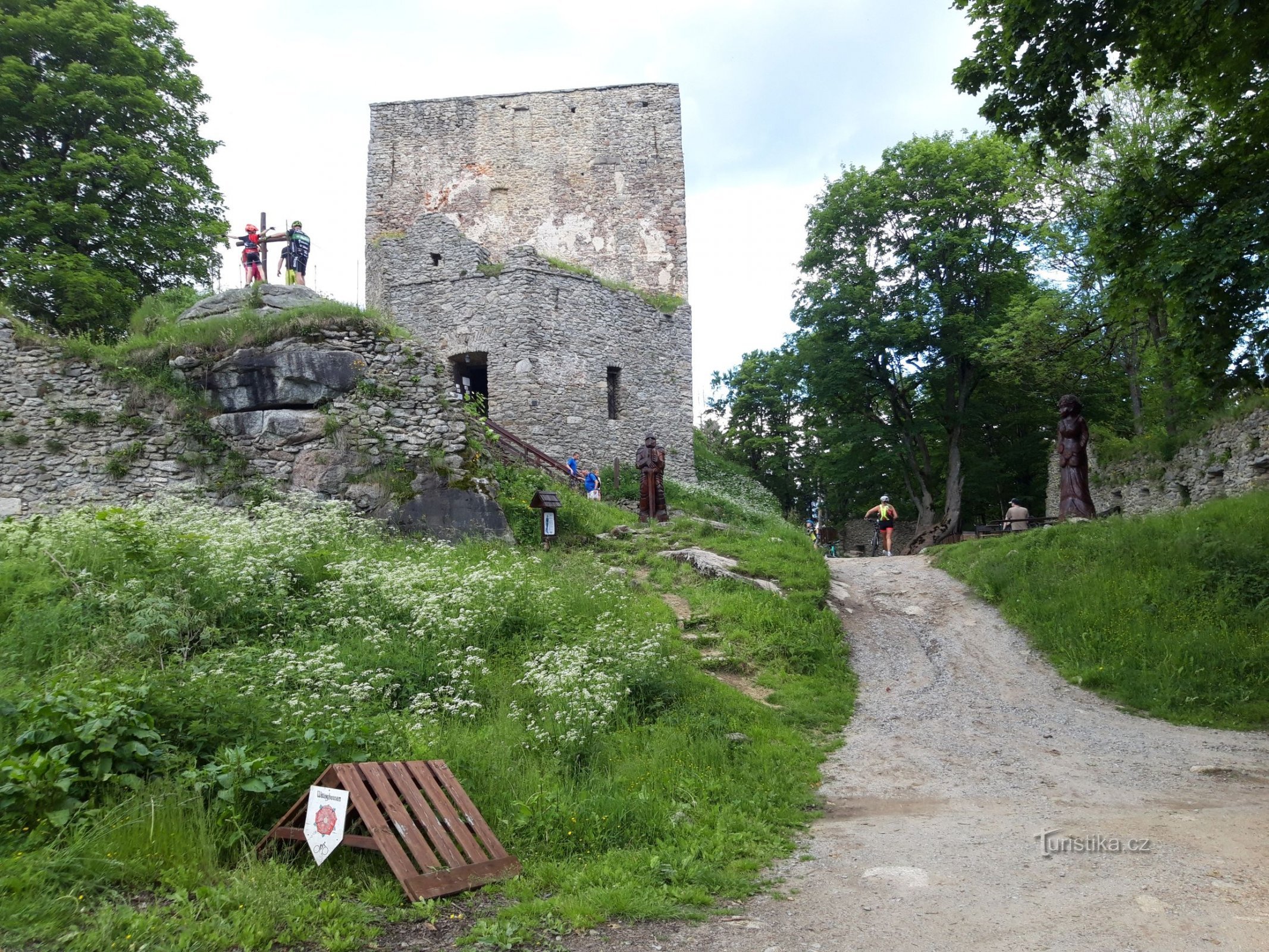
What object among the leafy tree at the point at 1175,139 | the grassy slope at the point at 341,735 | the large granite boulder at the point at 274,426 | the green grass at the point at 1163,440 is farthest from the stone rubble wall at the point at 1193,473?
the large granite boulder at the point at 274,426

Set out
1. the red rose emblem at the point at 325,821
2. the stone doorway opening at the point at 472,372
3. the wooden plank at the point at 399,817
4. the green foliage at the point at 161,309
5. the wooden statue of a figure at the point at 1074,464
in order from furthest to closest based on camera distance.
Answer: the stone doorway opening at the point at 472,372 → the wooden statue of a figure at the point at 1074,464 → the green foliage at the point at 161,309 → the wooden plank at the point at 399,817 → the red rose emblem at the point at 325,821

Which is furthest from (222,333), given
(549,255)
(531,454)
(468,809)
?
(549,255)

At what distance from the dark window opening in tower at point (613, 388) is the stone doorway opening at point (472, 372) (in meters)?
3.19

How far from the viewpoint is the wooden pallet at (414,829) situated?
4512mm

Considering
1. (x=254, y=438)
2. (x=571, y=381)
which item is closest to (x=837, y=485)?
(x=571, y=381)

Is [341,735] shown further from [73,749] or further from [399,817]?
[73,749]

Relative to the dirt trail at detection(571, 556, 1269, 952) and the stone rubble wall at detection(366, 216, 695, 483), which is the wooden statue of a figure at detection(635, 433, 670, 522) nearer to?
the stone rubble wall at detection(366, 216, 695, 483)

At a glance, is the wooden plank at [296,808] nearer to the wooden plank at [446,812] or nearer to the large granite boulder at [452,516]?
the wooden plank at [446,812]

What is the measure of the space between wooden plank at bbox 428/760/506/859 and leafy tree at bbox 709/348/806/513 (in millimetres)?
25889

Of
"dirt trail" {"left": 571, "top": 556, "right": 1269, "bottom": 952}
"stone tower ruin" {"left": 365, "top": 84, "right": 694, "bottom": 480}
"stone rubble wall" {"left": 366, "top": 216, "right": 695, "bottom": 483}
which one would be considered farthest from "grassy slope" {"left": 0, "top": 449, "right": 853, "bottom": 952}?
"stone tower ruin" {"left": 365, "top": 84, "right": 694, "bottom": 480}

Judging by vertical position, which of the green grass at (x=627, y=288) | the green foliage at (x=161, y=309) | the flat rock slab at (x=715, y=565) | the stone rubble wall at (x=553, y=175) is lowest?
the flat rock slab at (x=715, y=565)

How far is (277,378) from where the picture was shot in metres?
13.0

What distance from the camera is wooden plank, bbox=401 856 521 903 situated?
4395mm

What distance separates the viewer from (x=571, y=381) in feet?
72.0
